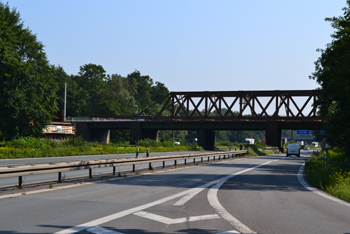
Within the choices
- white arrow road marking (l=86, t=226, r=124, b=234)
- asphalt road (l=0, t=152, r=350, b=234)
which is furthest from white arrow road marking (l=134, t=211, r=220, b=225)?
white arrow road marking (l=86, t=226, r=124, b=234)

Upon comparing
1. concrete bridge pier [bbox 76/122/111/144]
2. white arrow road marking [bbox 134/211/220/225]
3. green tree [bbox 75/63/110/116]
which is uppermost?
green tree [bbox 75/63/110/116]

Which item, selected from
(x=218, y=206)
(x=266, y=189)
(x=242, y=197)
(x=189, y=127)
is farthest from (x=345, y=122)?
(x=189, y=127)

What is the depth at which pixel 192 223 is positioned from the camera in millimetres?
7836

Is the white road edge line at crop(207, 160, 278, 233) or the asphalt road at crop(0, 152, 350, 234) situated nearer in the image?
the asphalt road at crop(0, 152, 350, 234)

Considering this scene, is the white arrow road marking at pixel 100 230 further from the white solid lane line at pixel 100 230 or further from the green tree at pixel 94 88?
the green tree at pixel 94 88

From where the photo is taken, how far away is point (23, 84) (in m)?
51.2

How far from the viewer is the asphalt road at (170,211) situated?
7355mm

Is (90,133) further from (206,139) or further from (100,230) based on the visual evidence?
(100,230)

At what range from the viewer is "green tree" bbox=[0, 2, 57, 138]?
162ft

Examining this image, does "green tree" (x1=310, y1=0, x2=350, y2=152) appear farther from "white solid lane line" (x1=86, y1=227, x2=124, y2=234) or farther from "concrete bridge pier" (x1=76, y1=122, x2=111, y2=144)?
"concrete bridge pier" (x1=76, y1=122, x2=111, y2=144)

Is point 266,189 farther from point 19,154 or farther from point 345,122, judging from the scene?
point 19,154

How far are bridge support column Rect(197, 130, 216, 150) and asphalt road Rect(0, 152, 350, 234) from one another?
7652cm

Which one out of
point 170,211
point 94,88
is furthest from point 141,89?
point 170,211

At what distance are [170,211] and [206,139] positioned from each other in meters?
82.5
